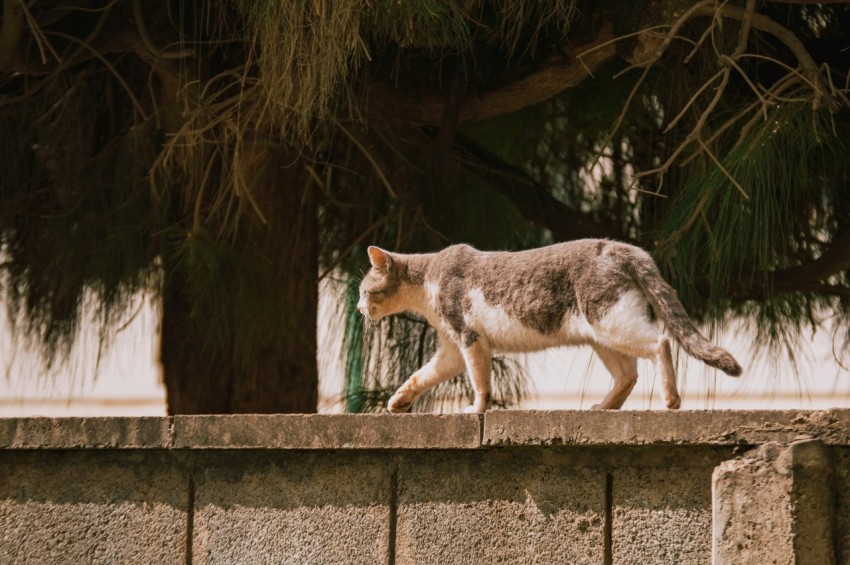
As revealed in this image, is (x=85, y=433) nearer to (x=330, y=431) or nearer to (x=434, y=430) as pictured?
(x=330, y=431)

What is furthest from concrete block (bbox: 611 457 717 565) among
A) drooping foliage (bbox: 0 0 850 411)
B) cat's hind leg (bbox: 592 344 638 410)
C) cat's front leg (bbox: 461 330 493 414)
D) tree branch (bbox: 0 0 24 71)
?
tree branch (bbox: 0 0 24 71)

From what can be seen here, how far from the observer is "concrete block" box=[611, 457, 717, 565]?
2.18m

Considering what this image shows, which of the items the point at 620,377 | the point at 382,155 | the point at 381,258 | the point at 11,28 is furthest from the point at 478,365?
the point at 11,28

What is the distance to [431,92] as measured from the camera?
3.74 metres

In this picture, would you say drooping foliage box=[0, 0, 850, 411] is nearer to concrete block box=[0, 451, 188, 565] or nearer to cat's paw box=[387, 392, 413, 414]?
cat's paw box=[387, 392, 413, 414]

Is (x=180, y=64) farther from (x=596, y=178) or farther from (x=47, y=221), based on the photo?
(x=596, y=178)

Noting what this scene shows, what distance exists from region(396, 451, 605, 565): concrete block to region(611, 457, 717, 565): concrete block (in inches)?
1.5

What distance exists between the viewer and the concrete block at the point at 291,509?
2482 millimetres

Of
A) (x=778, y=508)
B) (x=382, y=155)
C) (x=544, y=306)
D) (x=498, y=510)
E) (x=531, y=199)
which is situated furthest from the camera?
(x=382, y=155)

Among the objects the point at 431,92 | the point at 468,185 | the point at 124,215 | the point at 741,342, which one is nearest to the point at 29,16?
the point at 124,215

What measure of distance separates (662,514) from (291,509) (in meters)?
0.76

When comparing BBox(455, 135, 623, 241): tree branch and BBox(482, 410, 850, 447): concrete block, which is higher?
BBox(455, 135, 623, 241): tree branch

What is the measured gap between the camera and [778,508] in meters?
2.06

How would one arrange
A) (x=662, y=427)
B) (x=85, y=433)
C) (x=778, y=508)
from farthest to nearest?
(x=85, y=433) < (x=662, y=427) < (x=778, y=508)
